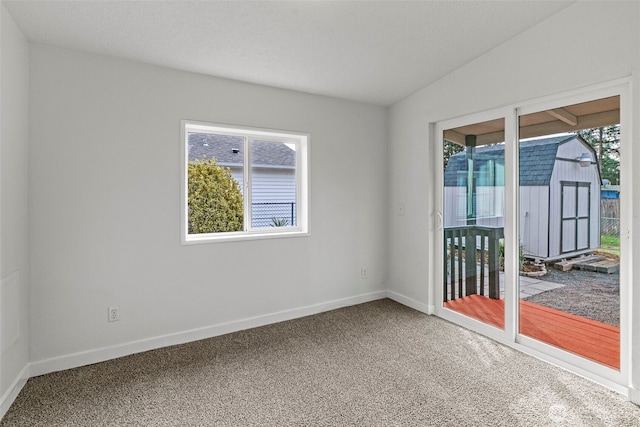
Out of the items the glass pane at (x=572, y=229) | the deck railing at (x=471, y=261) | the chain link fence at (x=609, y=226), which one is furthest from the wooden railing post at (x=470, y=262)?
the chain link fence at (x=609, y=226)

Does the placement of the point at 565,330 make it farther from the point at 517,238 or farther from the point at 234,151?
the point at 234,151

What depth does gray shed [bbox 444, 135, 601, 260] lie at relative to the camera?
2527 millimetres

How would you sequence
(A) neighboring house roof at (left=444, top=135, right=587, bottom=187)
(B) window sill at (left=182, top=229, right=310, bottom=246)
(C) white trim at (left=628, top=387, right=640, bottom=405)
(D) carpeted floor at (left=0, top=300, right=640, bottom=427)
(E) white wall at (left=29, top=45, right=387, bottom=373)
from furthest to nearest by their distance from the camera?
(B) window sill at (left=182, top=229, right=310, bottom=246) → (A) neighboring house roof at (left=444, top=135, right=587, bottom=187) → (E) white wall at (left=29, top=45, right=387, bottom=373) → (C) white trim at (left=628, top=387, right=640, bottom=405) → (D) carpeted floor at (left=0, top=300, right=640, bottom=427)

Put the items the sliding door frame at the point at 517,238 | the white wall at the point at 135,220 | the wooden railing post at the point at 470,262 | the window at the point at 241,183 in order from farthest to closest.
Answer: the wooden railing post at the point at 470,262 < the window at the point at 241,183 < the white wall at the point at 135,220 < the sliding door frame at the point at 517,238

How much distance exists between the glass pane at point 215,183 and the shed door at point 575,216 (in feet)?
9.14

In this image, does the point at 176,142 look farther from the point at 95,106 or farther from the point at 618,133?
the point at 618,133

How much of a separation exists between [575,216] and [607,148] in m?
0.52

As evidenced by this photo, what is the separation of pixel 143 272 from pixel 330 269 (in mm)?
1889

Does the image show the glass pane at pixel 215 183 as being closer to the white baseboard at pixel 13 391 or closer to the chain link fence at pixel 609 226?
the white baseboard at pixel 13 391

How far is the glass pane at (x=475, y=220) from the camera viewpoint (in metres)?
3.12

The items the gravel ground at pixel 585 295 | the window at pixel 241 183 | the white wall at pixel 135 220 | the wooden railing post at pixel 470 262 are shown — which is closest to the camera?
the gravel ground at pixel 585 295

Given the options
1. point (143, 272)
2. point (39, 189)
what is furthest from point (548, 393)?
point (39, 189)

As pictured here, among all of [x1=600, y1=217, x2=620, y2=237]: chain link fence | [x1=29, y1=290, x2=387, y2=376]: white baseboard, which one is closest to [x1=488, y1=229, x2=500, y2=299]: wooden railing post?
[x1=600, y1=217, x2=620, y2=237]: chain link fence

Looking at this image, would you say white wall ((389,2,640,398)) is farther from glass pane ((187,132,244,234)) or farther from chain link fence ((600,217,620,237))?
glass pane ((187,132,244,234))
